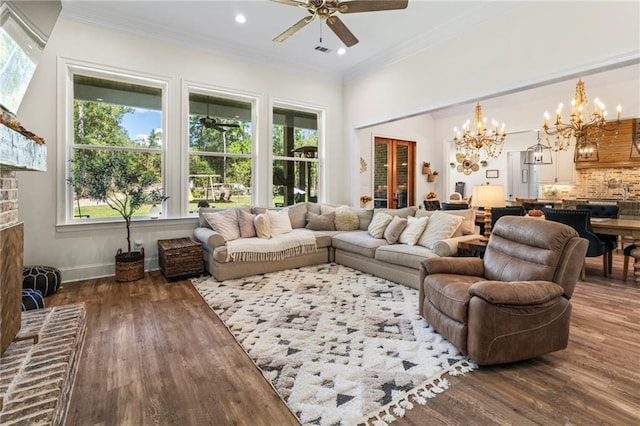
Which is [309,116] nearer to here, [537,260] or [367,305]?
[367,305]

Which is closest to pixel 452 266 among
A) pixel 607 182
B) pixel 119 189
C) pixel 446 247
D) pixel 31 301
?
pixel 446 247

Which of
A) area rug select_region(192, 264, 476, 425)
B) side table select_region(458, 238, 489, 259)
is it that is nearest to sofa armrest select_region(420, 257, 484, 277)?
area rug select_region(192, 264, 476, 425)

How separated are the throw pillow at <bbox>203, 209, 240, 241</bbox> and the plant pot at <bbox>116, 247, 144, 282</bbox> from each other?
1019mm

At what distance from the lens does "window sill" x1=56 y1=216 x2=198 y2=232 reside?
4.23 meters

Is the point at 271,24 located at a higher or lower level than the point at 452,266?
higher

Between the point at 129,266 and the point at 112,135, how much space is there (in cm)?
188

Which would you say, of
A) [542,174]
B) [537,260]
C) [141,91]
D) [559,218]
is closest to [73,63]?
[141,91]

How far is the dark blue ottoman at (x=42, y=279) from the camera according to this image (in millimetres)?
3572

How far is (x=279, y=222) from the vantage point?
5.12 meters

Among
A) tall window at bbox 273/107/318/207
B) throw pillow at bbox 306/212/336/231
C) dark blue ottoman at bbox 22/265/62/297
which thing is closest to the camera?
dark blue ottoman at bbox 22/265/62/297

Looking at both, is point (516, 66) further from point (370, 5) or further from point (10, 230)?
point (10, 230)

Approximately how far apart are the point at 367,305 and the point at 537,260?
1585 mm

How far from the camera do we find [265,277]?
4.38 metres

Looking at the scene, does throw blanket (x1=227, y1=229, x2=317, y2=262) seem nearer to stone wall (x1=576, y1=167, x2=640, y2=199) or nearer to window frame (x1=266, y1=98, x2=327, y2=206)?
window frame (x1=266, y1=98, x2=327, y2=206)
